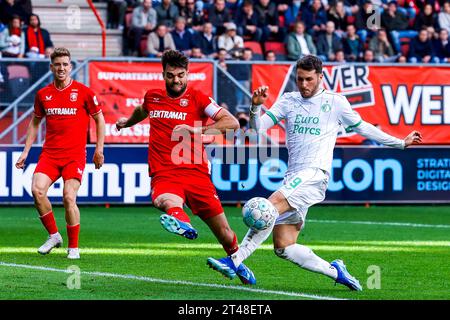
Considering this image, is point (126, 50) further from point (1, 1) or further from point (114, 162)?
point (114, 162)

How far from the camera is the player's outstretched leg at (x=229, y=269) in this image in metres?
9.93

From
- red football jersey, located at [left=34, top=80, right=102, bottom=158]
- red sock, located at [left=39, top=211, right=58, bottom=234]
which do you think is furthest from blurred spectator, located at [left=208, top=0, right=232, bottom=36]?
red sock, located at [left=39, top=211, right=58, bottom=234]

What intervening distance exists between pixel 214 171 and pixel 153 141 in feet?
38.2

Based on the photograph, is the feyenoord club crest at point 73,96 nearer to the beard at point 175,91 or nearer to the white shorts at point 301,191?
the beard at point 175,91

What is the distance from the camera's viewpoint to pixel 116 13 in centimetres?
2745

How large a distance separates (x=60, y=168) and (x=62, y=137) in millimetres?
362

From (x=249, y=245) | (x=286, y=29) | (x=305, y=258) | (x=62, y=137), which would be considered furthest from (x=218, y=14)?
(x=305, y=258)

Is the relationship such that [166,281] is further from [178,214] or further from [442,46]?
[442,46]

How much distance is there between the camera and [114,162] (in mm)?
21984

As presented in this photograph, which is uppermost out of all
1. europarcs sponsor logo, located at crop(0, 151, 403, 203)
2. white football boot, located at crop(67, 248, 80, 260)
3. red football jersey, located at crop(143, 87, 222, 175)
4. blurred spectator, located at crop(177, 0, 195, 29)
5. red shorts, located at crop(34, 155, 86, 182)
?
blurred spectator, located at crop(177, 0, 195, 29)

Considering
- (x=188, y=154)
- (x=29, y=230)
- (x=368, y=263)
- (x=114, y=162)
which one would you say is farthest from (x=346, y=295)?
(x=114, y=162)

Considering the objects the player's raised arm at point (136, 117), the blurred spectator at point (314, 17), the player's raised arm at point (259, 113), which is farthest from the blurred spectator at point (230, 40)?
the player's raised arm at point (259, 113)

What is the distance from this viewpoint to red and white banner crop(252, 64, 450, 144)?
23859 millimetres

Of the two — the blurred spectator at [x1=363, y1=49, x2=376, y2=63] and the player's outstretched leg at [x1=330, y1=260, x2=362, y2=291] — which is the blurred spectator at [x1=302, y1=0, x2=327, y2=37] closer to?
the blurred spectator at [x1=363, y1=49, x2=376, y2=63]
